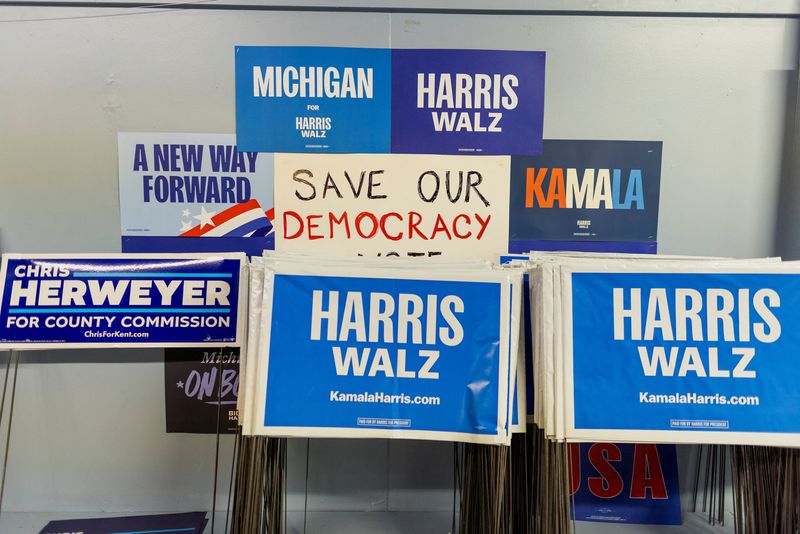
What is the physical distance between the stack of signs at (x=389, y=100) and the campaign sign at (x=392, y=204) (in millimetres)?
47

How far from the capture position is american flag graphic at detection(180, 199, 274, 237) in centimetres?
151

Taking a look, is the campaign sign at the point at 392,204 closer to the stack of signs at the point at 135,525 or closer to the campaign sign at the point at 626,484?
the campaign sign at the point at 626,484

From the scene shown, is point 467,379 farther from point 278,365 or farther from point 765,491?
point 765,491

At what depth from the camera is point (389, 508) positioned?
1586 mm

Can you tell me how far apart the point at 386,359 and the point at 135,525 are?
1.11 meters

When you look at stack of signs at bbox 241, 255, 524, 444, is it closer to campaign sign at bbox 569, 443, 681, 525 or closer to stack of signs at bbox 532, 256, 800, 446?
stack of signs at bbox 532, 256, 800, 446

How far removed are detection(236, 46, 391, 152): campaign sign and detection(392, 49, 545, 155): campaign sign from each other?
0.06 m

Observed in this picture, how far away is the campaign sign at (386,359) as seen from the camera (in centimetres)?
106

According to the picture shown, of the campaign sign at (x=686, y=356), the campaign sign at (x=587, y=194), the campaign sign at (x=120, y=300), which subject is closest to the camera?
the campaign sign at (x=686, y=356)

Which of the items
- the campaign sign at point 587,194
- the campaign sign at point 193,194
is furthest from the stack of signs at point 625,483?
the campaign sign at point 193,194

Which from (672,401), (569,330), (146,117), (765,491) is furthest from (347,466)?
(146,117)

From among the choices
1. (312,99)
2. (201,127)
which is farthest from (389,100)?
(201,127)

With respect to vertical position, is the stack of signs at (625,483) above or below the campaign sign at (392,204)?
below

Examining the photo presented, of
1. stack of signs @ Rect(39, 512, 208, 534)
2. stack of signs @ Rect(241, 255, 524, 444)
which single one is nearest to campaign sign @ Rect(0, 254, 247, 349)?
stack of signs @ Rect(241, 255, 524, 444)
